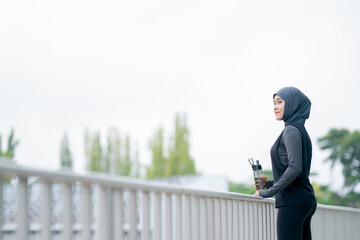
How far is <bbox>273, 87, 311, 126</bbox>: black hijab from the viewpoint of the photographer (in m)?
2.40

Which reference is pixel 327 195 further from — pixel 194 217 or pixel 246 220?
pixel 194 217

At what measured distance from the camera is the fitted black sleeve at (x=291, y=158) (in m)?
2.19

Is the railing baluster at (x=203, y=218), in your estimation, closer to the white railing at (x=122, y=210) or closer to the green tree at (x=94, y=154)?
the white railing at (x=122, y=210)

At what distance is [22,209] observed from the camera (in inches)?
47.8

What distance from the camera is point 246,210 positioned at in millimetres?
2465

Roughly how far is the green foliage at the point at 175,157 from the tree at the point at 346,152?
10.6 meters

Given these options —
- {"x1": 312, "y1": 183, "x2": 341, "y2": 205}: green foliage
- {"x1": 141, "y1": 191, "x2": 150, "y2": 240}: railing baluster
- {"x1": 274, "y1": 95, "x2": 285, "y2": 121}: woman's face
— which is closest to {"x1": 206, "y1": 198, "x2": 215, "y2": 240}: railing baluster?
{"x1": 141, "y1": 191, "x2": 150, "y2": 240}: railing baluster

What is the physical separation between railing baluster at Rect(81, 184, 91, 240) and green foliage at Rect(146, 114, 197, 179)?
119 feet

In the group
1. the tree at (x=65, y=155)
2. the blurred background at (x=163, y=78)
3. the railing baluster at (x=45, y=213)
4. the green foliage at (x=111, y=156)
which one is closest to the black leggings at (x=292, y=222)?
the railing baluster at (x=45, y=213)

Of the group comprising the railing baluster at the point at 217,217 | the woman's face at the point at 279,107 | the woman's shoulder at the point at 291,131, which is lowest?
the railing baluster at the point at 217,217

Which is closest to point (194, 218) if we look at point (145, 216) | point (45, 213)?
point (145, 216)

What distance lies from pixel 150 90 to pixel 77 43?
10.4 m

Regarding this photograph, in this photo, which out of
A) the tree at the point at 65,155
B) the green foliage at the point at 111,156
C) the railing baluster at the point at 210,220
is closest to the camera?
the railing baluster at the point at 210,220

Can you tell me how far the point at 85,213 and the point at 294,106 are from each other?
1.42m
